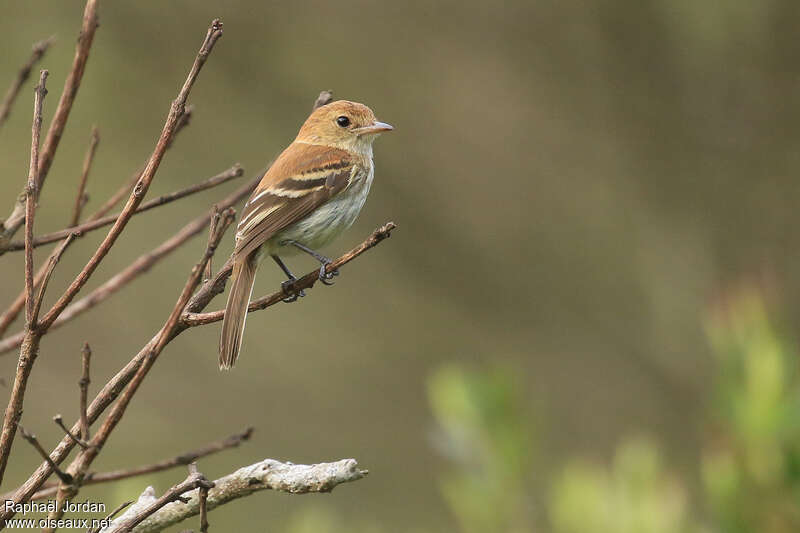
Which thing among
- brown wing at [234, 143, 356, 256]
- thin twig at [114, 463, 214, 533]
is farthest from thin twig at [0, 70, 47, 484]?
brown wing at [234, 143, 356, 256]

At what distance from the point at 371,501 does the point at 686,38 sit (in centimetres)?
497

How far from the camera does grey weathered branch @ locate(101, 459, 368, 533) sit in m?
2.00

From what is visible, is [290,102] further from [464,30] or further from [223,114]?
[464,30]

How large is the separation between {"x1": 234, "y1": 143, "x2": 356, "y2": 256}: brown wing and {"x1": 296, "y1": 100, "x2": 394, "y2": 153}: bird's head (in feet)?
0.53

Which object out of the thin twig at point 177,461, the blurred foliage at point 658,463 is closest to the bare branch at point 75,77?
the thin twig at point 177,461

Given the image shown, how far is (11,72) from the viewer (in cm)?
736

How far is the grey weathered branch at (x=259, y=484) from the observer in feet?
6.55

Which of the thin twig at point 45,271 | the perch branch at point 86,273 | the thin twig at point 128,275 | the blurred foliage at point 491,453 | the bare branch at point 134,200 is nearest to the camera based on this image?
the perch branch at point 86,273

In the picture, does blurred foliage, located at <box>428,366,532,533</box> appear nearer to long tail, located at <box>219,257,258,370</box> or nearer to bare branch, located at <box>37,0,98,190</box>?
long tail, located at <box>219,257,258,370</box>

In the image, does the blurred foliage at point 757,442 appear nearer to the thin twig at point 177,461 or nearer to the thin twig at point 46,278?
the thin twig at point 177,461

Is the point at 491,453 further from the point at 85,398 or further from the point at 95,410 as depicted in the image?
the point at 85,398

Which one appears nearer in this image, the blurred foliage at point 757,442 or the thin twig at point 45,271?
the thin twig at point 45,271

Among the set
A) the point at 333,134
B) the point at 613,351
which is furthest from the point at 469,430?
the point at 613,351

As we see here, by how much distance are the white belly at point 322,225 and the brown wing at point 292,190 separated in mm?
33
